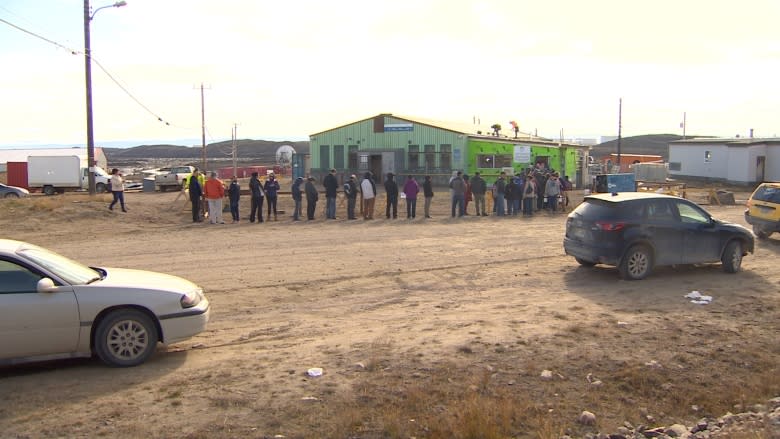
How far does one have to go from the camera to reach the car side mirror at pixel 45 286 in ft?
21.4

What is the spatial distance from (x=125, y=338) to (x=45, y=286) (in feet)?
3.10

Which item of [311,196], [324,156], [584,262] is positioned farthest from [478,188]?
[324,156]

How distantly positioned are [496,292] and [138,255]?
26.6ft

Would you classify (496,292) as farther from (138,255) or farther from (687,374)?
(138,255)

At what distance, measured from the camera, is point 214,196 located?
2052 cm

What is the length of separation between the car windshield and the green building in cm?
3457

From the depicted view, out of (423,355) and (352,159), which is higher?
(352,159)

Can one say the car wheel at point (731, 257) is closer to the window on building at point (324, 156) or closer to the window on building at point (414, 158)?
the window on building at point (414, 158)

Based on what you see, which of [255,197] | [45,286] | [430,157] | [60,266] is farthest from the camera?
[430,157]

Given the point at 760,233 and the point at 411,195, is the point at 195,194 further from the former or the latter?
the point at 760,233

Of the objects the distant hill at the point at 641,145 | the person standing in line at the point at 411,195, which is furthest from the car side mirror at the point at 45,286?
the distant hill at the point at 641,145

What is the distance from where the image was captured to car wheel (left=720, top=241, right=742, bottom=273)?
12688 mm

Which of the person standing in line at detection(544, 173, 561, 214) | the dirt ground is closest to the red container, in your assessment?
the dirt ground

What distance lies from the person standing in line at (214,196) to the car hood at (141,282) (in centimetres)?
1281
